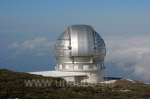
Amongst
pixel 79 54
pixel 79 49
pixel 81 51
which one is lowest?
pixel 79 54

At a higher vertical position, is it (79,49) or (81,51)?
(79,49)

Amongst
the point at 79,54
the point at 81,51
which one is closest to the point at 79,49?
the point at 81,51

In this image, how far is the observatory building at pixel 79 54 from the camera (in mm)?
32375

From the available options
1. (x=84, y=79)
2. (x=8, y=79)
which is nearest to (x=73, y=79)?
(x=84, y=79)

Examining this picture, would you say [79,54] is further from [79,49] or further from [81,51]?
[79,49]

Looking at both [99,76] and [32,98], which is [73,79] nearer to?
[99,76]

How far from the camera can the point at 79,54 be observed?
32188mm

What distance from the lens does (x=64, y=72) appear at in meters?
33.6

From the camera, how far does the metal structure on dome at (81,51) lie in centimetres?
3241

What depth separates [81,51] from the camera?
32188mm

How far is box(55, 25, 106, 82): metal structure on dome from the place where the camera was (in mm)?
32406

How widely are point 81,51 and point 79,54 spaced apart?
14.0 inches

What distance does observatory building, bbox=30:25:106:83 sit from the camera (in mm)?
32375

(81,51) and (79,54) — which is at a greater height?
(81,51)
